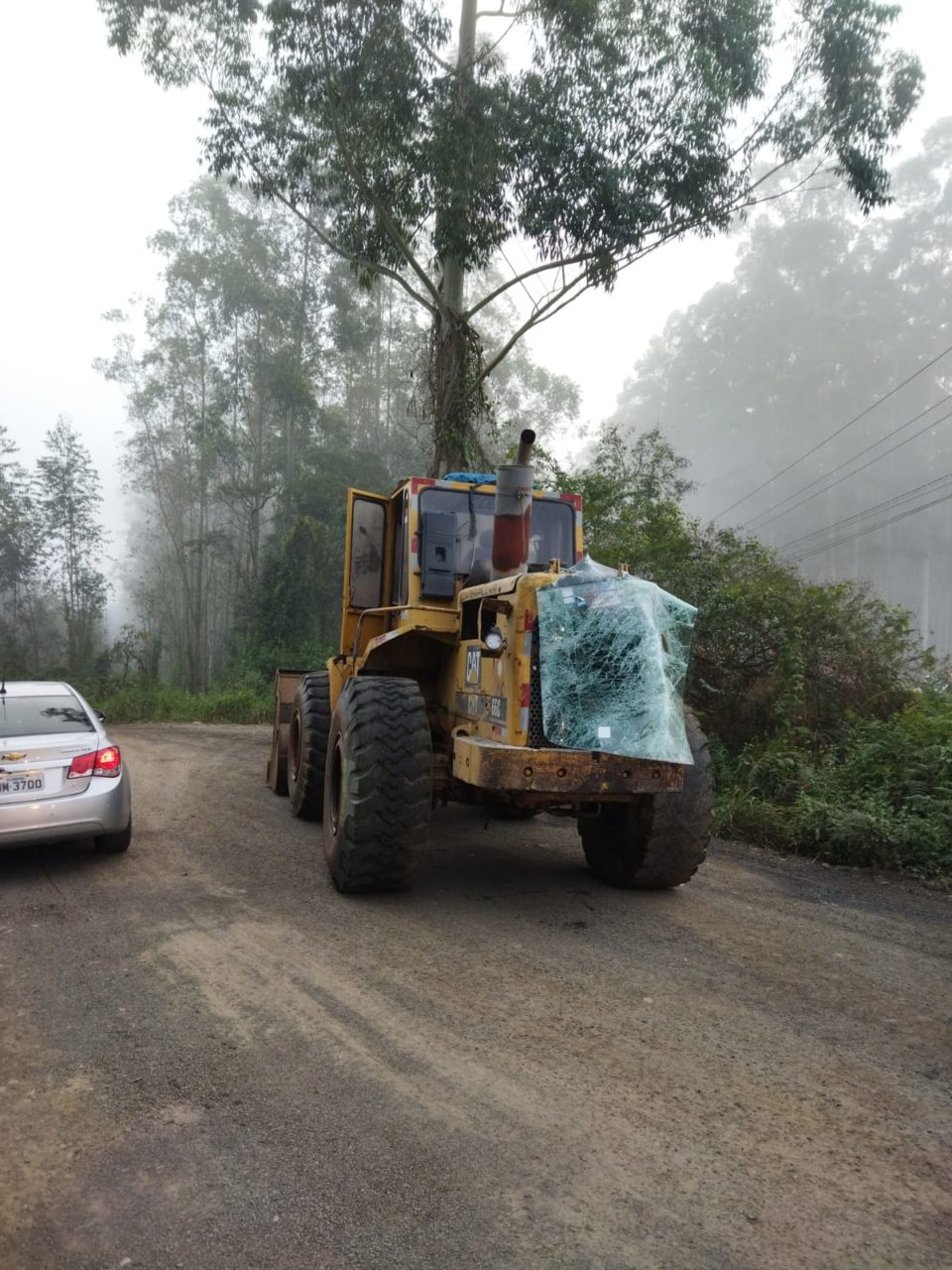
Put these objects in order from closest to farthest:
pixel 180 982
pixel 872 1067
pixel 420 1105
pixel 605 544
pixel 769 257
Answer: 1. pixel 420 1105
2. pixel 872 1067
3. pixel 180 982
4. pixel 605 544
5. pixel 769 257

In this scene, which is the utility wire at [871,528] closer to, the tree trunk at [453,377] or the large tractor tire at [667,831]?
the tree trunk at [453,377]

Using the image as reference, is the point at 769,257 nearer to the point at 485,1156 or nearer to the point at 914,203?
the point at 914,203

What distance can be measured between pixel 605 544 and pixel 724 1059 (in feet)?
33.6

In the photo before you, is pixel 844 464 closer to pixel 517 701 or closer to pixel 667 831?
pixel 667 831

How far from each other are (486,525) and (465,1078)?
14.6 ft

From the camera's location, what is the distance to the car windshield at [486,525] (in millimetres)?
7051

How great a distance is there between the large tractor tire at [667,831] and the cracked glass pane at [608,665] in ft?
2.35

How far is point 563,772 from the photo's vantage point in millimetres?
5219

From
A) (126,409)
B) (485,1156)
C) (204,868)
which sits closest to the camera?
(485,1156)

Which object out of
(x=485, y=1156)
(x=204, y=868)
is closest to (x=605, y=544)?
(x=204, y=868)

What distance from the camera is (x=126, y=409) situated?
38.3 m

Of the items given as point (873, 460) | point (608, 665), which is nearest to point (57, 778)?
point (608, 665)

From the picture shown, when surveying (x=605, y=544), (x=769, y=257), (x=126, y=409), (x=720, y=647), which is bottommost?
(x=720, y=647)

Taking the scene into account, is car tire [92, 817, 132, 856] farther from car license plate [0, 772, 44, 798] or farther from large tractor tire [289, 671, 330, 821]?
large tractor tire [289, 671, 330, 821]
